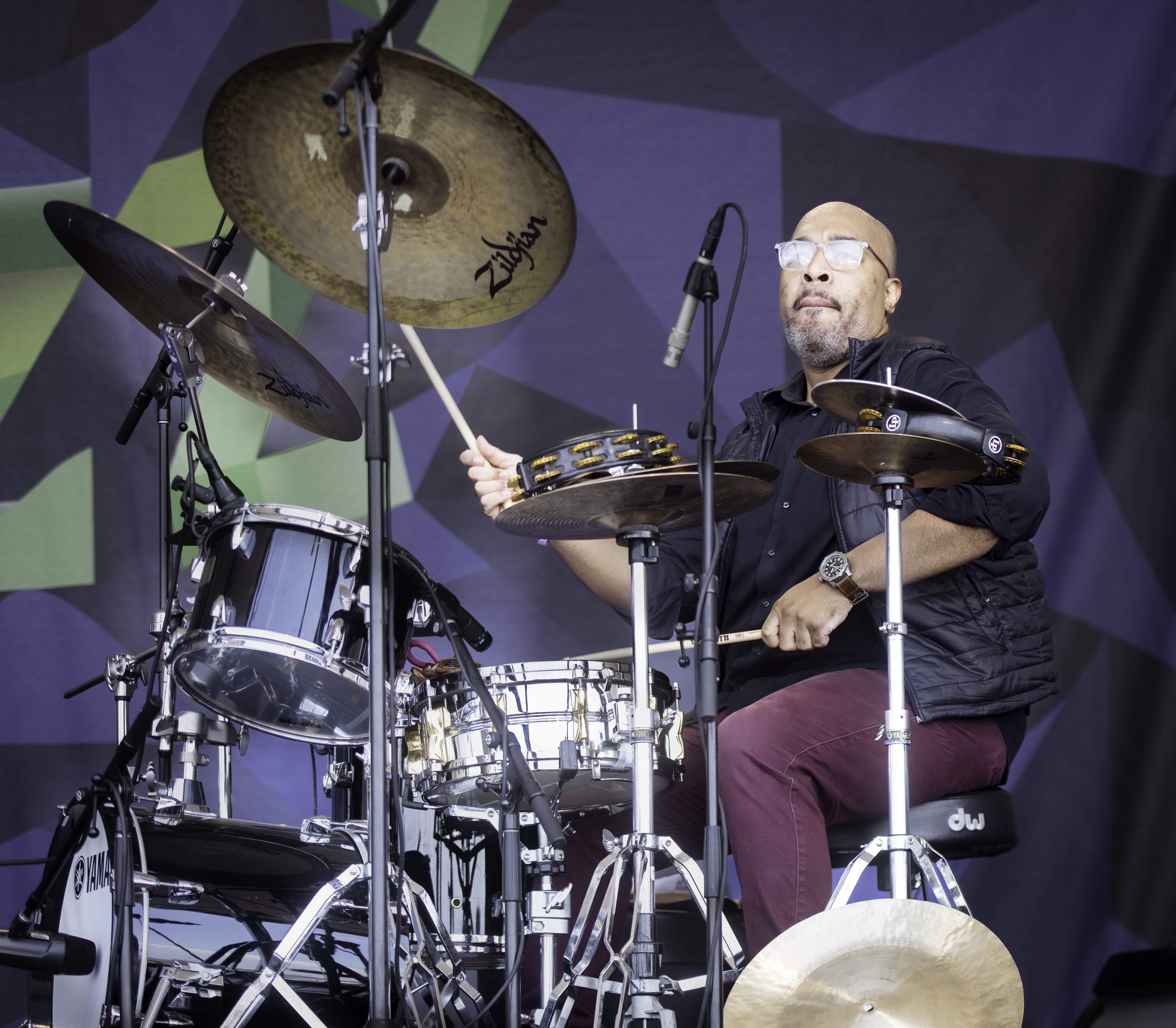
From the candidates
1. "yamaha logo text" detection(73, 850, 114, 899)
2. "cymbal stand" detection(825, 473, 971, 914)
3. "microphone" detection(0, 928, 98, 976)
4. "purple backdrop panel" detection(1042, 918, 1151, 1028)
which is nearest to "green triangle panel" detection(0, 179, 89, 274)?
"yamaha logo text" detection(73, 850, 114, 899)

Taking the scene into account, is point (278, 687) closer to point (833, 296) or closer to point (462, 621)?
point (462, 621)

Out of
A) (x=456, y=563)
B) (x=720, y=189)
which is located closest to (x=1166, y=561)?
(x=720, y=189)

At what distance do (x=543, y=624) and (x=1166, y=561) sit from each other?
160 centimetres

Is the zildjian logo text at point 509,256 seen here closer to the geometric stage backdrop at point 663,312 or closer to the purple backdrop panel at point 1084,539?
the geometric stage backdrop at point 663,312

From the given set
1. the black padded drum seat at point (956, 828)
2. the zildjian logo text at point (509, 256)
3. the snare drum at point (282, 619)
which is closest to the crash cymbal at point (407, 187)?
the zildjian logo text at point (509, 256)

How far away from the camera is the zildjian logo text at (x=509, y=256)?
78.2 inches

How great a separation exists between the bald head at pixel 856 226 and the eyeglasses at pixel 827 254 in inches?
2.7

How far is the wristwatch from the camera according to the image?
2059 millimetres

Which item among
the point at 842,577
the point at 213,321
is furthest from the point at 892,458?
the point at 213,321

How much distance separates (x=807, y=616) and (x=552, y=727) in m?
0.46

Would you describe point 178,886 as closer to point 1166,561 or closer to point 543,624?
point 543,624

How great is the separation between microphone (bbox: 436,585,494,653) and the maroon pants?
45 cm

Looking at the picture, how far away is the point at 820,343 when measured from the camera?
2.64 m

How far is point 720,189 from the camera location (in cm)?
351
